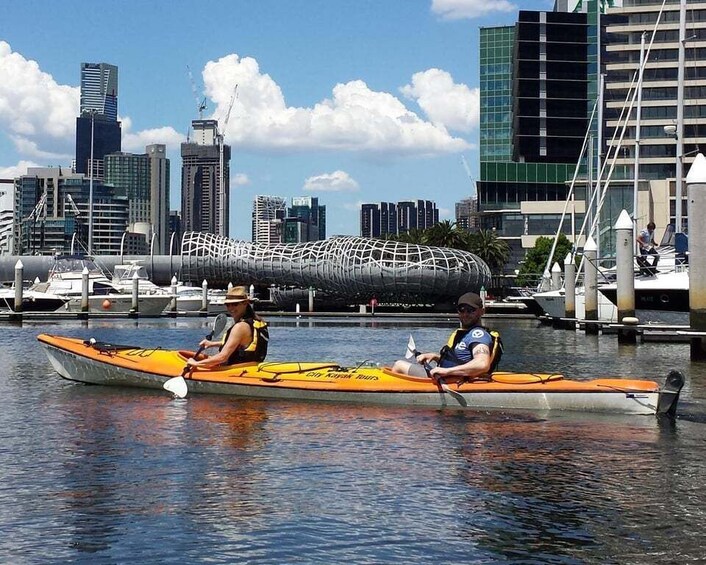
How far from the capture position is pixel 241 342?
19.4 meters

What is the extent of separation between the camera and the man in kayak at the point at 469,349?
1673 cm

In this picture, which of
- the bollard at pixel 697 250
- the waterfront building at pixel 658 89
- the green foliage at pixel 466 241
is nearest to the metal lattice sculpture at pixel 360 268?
the green foliage at pixel 466 241

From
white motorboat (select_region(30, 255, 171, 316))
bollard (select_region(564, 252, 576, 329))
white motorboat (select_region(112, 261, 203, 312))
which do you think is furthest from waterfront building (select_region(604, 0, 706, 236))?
bollard (select_region(564, 252, 576, 329))

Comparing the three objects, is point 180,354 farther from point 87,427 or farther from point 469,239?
point 469,239

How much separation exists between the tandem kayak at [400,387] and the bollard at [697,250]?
27.9 feet

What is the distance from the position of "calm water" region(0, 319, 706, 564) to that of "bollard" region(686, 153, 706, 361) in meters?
6.48

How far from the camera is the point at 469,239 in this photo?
117m

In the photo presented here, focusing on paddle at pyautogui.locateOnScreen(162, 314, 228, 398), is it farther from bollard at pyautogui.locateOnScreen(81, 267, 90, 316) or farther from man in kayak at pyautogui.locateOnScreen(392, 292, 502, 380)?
bollard at pyautogui.locateOnScreen(81, 267, 90, 316)

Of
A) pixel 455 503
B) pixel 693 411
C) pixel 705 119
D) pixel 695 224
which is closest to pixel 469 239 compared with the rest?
pixel 705 119

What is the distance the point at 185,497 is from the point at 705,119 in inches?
4238

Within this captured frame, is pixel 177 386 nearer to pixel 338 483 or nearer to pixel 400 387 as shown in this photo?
pixel 400 387

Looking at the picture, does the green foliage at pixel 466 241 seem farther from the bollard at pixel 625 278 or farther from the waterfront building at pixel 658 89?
the bollard at pixel 625 278

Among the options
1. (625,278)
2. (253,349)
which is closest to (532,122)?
(625,278)

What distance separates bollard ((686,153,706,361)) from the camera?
2577 cm
